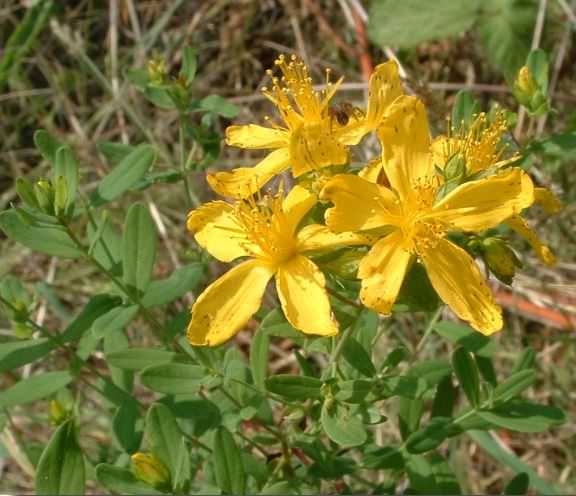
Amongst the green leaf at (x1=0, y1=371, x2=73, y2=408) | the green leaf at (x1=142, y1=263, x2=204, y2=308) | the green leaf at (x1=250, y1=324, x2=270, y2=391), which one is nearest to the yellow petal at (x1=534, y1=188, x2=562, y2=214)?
the green leaf at (x1=250, y1=324, x2=270, y2=391)

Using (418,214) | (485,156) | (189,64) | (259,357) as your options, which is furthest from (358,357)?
(189,64)

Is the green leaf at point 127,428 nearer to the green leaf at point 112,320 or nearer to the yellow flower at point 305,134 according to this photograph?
the green leaf at point 112,320

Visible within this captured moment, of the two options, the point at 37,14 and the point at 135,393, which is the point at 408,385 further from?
the point at 37,14

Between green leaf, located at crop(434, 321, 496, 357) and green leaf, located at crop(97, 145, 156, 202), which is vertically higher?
green leaf, located at crop(97, 145, 156, 202)

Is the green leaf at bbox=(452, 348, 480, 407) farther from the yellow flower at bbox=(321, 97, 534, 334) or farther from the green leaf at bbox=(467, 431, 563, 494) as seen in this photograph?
the green leaf at bbox=(467, 431, 563, 494)

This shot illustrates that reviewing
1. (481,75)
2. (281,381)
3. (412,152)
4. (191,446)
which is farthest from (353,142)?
(481,75)

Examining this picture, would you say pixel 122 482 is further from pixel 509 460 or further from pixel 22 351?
pixel 509 460
